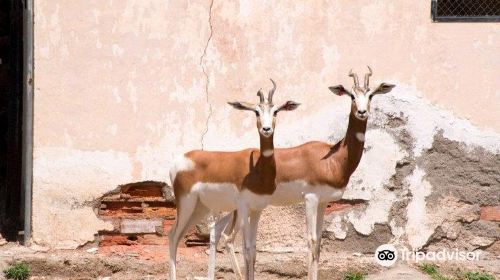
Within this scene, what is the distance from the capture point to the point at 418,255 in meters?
10.1

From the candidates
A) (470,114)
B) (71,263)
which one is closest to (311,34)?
(470,114)

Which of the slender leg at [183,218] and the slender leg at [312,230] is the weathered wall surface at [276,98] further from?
the slender leg at [312,230]

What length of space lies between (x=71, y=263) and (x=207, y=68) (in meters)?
2.41

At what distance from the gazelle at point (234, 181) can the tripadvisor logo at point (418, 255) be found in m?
2.07

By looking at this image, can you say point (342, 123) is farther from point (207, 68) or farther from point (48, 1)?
point (48, 1)

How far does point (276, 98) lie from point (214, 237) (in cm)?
182

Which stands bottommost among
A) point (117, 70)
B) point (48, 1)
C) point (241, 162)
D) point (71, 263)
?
point (71, 263)

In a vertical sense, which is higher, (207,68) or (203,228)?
(207,68)

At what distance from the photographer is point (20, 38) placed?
11.2 m

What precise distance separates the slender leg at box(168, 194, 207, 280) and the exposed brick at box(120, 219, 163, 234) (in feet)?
4.01

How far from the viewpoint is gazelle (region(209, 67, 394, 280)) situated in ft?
27.7

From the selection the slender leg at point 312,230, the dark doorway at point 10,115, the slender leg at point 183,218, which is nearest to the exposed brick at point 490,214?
the slender leg at point 312,230

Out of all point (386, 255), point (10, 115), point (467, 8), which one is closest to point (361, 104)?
point (386, 255)

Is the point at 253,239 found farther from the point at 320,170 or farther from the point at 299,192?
the point at 320,170
